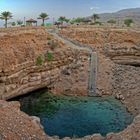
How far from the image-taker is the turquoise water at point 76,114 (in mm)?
31984

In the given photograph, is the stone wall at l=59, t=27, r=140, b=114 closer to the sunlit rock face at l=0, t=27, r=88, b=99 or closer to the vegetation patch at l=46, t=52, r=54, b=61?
the sunlit rock face at l=0, t=27, r=88, b=99

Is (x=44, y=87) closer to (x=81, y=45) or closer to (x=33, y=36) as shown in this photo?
(x=33, y=36)

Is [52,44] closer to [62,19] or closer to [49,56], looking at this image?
[49,56]

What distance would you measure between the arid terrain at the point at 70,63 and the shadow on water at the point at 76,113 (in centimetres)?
126

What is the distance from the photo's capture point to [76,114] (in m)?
35.8

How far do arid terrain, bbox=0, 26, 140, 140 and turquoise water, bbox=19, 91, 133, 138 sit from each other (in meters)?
1.38

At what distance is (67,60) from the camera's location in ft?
151

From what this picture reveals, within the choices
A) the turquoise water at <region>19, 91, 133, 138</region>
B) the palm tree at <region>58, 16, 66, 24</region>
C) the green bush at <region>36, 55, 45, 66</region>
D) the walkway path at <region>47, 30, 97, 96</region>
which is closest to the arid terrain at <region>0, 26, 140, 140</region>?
the green bush at <region>36, 55, 45, 66</region>

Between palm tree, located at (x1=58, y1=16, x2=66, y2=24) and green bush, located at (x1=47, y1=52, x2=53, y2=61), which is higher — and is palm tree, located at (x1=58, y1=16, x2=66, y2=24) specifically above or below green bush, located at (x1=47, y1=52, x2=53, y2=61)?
above

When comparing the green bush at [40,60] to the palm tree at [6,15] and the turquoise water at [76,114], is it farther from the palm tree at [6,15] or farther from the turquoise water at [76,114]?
the palm tree at [6,15]

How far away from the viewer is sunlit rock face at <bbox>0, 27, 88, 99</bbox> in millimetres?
38656

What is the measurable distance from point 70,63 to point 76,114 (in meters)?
12.2

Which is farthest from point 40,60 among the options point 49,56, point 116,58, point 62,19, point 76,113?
point 62,19

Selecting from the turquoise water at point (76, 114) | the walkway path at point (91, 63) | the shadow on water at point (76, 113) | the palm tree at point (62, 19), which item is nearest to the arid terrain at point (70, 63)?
the walkway path at point (91, 63)
